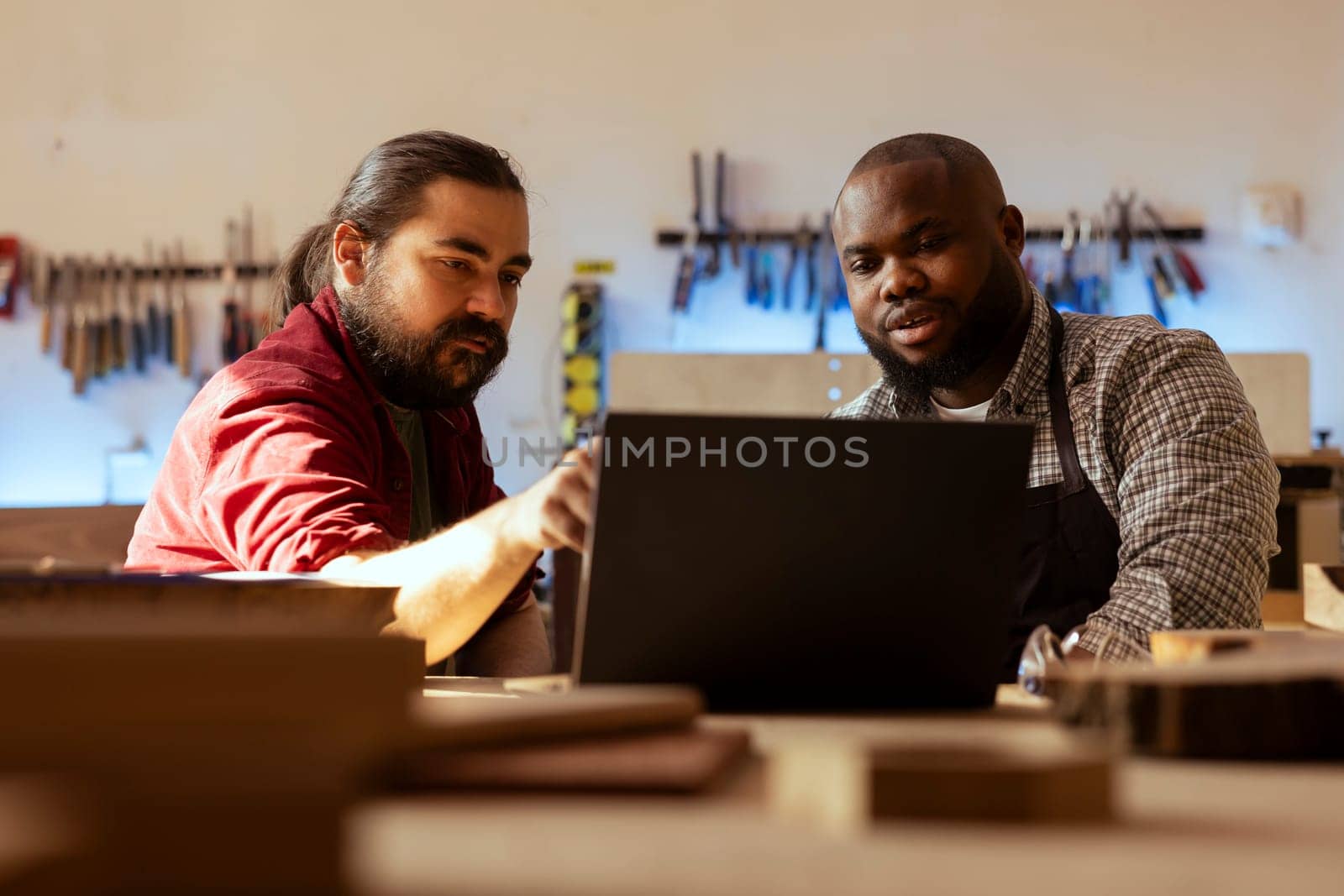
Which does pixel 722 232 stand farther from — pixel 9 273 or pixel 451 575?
pixel 451 575

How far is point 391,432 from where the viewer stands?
185cm

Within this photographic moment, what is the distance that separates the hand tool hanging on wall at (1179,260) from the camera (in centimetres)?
405

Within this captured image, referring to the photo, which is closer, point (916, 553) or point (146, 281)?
point (916, 553)

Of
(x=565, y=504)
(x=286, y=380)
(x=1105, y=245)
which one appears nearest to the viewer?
(x=565, y=504)

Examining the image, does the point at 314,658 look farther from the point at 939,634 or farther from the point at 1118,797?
the point at 939,634

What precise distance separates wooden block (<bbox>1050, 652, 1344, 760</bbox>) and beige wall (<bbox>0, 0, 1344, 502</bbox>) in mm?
3628

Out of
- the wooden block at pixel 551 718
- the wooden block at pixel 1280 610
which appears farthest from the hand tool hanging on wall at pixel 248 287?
the wooden block at pixel 551 718

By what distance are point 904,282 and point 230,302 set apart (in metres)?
3.06

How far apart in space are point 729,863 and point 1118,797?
184 millimetres

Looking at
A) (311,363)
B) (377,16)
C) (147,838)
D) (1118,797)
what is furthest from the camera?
(377,16)

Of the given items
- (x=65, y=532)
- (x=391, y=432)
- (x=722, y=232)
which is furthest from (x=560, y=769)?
(x=722, y=232)

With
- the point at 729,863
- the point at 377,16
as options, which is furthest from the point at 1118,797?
the point at 377,16

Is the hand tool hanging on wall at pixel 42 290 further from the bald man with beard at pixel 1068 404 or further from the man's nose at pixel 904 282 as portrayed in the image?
the man's nose at pixel 904 282

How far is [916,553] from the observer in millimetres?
941
